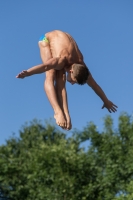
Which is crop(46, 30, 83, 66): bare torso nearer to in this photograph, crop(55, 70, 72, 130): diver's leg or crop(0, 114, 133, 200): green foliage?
crop(55, 70, 72, 130): diver's leg

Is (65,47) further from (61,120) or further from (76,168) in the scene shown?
(76,168)

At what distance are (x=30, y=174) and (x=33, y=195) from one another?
1.07m

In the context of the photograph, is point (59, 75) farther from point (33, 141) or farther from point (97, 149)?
point (33, 141)

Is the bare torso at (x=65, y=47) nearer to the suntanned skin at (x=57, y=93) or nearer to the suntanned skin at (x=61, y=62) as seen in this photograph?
the suntanned skin at (x=61, y=62)

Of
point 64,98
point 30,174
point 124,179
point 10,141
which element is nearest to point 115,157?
point 124,179

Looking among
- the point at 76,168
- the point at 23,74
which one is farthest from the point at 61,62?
the point at 76,168

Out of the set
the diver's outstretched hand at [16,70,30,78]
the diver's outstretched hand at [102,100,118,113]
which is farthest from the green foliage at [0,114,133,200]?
the diver's outstretched hand at [16,70,30,78]

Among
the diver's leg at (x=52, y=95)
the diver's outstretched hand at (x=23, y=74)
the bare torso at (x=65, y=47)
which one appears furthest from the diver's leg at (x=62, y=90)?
the diver's outstretched hand at (x=23, y=74)

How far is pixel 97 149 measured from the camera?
88.8 feet

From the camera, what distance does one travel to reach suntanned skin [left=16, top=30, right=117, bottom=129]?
7.67m

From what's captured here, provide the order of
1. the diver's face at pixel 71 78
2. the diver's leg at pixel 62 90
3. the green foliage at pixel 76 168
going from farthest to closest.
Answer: the green foliage at pixel 76 168, the diver's leg at pixel 62 90, the diver's face at pixel 71 78

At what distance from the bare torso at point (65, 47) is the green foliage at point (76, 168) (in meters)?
16.0

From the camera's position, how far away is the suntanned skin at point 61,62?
7.67 m

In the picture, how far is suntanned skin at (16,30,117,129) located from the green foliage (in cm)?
1596
